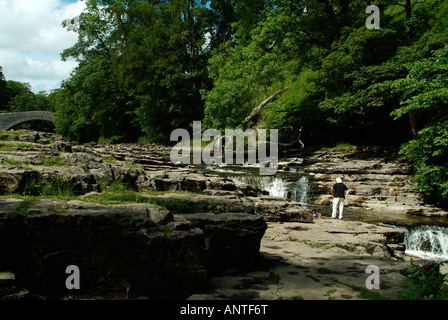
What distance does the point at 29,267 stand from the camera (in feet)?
12.2

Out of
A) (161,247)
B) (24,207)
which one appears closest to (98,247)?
(161,247)

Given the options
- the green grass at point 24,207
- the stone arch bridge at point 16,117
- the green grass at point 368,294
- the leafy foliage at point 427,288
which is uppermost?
the stone arch bridge at point 16,117

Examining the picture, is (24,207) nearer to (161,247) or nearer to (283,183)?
(161,247)

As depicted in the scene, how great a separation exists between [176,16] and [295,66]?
1918 centimetres

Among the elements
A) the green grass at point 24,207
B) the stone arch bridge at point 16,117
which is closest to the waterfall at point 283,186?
the green grass at point 24,207

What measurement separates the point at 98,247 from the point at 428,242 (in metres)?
10.6

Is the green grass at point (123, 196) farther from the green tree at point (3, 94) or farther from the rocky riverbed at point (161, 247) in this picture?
the green tree at point (3, 94)

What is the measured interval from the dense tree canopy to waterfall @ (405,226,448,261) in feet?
9.42

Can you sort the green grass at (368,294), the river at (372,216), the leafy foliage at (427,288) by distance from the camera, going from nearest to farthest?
the leafy foliage at (427,288) → the green grass at (368,294) → the river at (372,216)

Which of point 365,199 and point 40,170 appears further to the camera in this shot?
point 365,199

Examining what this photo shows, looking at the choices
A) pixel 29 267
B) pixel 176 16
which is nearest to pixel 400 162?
pixel 29 267

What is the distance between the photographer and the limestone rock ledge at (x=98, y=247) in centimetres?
372

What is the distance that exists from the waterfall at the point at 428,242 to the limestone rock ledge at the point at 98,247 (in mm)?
8765

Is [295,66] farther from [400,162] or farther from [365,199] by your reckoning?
[365,199]
